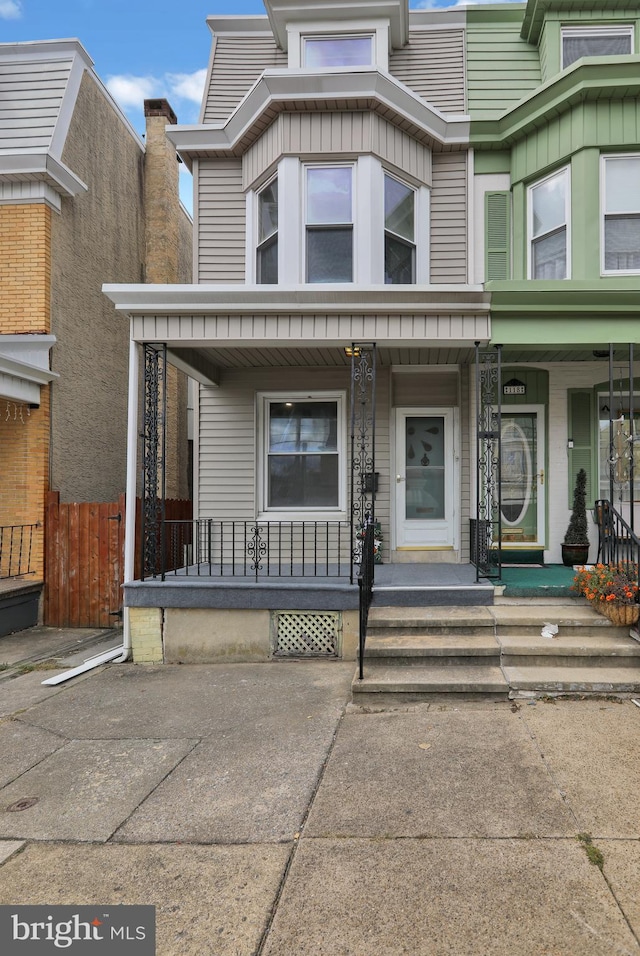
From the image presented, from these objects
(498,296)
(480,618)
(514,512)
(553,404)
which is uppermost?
(498,296)

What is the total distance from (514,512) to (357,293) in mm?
3767

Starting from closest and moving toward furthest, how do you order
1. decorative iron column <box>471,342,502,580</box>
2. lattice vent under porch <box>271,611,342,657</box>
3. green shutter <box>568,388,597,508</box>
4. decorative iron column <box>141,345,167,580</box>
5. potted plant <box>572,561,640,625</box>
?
potted plant <box>572,561,640,625</box> → lattice vent under porch <box>271,611,342,657</box> → decorative iron column <box>471,342,502,580</box> → decorative iron column <box>141,345,167,580</box> → green shutter <box>568,388,597,508</box>

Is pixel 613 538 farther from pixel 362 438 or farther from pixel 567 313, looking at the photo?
pixel 362 438

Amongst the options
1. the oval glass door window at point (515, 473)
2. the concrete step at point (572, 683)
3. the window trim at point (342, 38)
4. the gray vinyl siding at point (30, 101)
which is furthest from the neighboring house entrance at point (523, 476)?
the gray vinyl siding at point (30, 101)

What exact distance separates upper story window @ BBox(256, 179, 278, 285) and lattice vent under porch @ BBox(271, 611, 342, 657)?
14.6 feet

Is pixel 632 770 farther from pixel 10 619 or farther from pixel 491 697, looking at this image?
pixel 10 619

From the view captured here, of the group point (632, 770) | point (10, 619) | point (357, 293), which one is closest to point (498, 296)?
point (357, 293)

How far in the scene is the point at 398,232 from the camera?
24.3 ft

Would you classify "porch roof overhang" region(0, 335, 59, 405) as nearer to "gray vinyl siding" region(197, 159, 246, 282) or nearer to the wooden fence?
the wooden fence

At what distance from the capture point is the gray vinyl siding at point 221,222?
308 inches

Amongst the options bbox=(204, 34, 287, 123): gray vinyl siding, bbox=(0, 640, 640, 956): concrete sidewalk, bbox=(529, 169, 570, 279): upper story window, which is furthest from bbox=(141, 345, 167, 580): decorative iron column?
bbox=(529, 169, 570, 279): upper story window

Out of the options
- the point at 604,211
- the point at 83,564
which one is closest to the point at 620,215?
the point at 604,211

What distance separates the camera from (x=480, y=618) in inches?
206

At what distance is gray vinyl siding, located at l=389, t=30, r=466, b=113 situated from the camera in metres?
7.95
